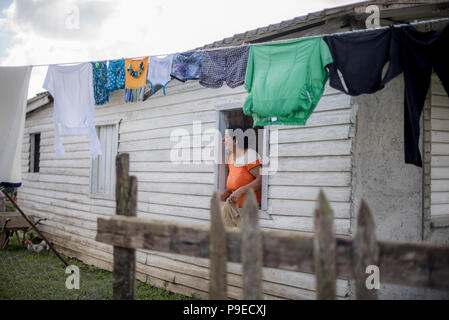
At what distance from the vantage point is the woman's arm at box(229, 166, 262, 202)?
4.68 metres

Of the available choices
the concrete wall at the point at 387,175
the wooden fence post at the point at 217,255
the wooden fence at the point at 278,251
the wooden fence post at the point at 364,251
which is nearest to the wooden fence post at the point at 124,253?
the wooden fence at the point at 278,251

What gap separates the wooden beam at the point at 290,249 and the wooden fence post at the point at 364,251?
1.6 inches

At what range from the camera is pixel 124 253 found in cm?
265

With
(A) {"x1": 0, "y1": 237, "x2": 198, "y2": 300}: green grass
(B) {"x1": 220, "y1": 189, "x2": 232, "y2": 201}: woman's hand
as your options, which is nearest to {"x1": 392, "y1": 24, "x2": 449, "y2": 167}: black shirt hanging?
(B) {"x1": 220, "y1": 189, "x2": 232, "y2": 201}: woman's hand

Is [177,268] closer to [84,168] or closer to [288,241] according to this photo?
[84,168]

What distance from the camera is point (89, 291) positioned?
608 centimetres

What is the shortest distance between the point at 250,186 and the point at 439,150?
2.68m

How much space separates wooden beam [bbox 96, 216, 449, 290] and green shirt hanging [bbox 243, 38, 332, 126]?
1.82 meters

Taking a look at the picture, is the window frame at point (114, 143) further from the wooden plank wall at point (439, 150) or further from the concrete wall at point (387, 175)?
the wooden plank wall at point (439, 150)

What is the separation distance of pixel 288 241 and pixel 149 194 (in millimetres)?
5022

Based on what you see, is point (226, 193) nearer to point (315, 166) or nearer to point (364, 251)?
point (315, 166)

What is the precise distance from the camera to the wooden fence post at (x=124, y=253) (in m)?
2.63

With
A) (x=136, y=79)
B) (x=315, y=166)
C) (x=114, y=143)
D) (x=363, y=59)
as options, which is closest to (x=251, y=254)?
(x=363, y=59)
